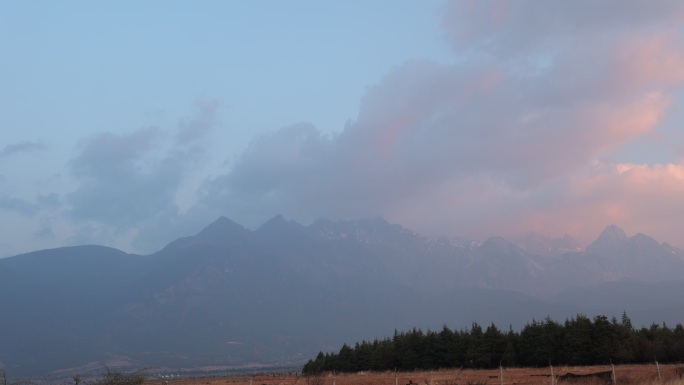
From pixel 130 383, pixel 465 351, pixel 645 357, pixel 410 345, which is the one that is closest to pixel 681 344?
pixel 645 357

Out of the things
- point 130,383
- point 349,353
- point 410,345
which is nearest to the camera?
point 130,383

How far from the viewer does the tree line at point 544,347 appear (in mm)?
75688

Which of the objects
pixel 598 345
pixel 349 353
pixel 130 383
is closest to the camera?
pixel 130 383

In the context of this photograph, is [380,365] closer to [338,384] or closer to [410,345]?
[410,345]

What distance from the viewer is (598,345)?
77.9 meters

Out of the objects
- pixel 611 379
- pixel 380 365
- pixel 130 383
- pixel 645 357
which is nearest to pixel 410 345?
pixel 380 365

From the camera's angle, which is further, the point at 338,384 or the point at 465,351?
the point at 465,351

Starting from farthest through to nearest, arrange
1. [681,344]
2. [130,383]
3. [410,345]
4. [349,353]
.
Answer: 1. [349,353]
2. [410,345]
3. [681,344]
4. [130,383]

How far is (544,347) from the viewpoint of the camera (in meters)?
79.9

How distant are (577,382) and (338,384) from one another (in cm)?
2112

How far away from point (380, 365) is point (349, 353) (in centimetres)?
1030

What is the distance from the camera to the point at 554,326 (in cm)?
8250

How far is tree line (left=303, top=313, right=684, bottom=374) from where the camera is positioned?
75688mm

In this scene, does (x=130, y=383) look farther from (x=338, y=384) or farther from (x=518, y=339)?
(x=518, y=339)
